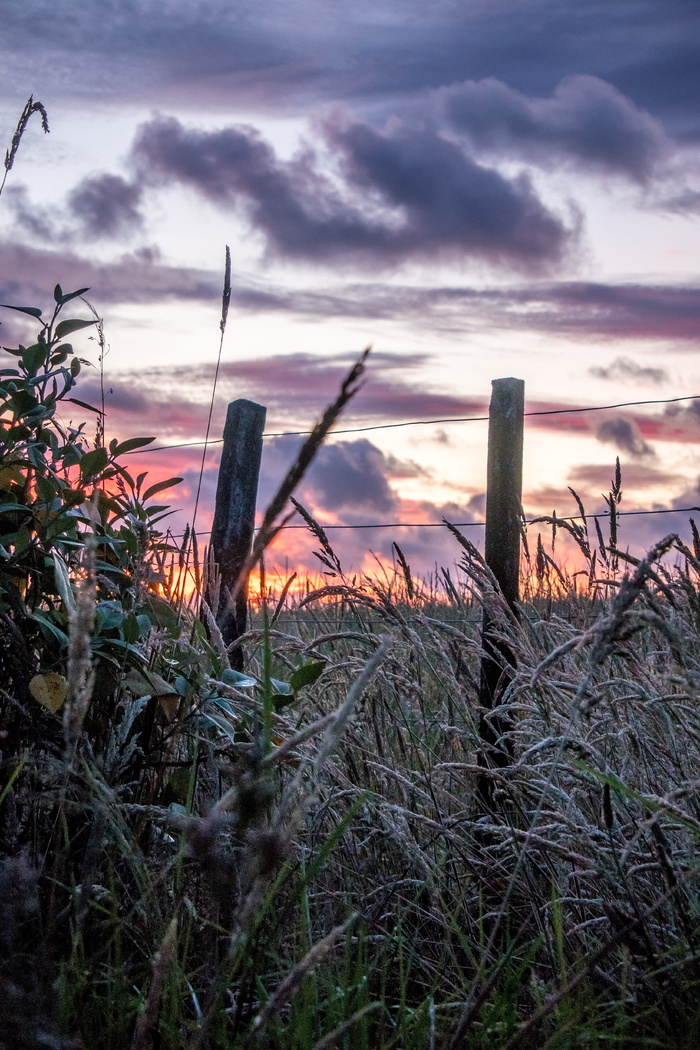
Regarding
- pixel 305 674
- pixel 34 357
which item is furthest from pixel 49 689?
pixel 34 357

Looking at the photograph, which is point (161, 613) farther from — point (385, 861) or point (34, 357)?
point (385, 861)

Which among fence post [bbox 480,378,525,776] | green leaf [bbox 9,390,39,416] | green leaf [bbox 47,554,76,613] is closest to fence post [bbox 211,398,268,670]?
fence post [bbox 480,378,525,776]

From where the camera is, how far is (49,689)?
1761 millimetres

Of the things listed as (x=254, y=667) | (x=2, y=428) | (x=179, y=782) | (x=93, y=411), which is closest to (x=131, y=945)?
(x=179, y=782)

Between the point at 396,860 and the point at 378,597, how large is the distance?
0.60m

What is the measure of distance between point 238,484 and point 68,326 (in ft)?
6.81

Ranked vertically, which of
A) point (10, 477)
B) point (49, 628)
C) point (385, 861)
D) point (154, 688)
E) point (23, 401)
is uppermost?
point (23, 401)

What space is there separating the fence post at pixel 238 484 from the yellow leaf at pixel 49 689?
7.29 feet

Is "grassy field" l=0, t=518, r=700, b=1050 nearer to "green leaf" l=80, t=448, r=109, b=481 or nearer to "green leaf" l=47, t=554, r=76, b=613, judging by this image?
"green leaf" l=47, t=554, r=76, b=613

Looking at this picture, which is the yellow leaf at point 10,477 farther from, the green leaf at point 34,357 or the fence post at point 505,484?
the fence post at point 505,484

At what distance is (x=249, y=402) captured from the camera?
13.9 feet

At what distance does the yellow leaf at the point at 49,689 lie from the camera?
175 centimetres

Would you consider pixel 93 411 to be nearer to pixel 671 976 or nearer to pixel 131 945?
pixel 131 945

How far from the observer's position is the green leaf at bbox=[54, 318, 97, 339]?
210 cm
